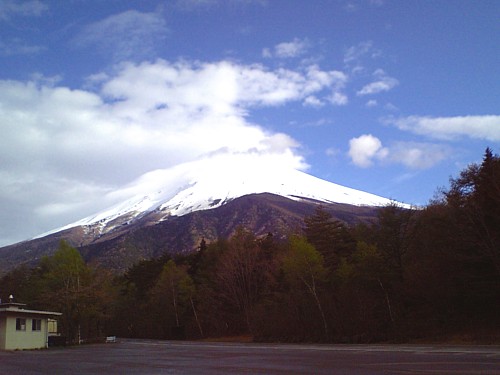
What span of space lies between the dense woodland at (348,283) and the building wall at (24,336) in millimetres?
8689

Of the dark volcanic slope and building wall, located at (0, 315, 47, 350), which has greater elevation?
the dark volcanic slope

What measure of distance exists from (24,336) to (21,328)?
28.1 inches

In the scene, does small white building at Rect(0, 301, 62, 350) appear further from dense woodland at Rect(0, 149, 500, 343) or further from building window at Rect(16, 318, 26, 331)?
dense woodland at Rect(0, 149, 500, 343)

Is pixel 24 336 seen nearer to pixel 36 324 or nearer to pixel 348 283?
pixel 36 324

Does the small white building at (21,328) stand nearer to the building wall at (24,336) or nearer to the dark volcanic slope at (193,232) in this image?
the building wall at (24,336)

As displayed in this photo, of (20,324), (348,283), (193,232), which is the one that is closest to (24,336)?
(20,324)

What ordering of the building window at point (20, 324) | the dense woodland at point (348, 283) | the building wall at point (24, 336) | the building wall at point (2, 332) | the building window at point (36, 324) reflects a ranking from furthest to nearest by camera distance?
the building window at point (36, 324) < the building window at point (20, 324) < the building wall at point (24, 336) < the building wall at point (2, 332) < the dense woodland at point (348, 283)

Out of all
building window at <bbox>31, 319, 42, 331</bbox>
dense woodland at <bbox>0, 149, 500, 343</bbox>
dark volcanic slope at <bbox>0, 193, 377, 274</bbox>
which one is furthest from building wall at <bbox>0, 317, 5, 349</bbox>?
dark volcanic slope at <bbox>0, 193, 377, 274</bbox>

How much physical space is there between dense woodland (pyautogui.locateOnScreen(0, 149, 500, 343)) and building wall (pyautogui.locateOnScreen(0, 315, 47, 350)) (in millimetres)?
8689

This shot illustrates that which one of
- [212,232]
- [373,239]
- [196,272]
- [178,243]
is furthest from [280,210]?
[373,239]

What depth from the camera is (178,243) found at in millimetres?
181750

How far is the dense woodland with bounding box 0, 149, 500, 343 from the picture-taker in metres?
32.8

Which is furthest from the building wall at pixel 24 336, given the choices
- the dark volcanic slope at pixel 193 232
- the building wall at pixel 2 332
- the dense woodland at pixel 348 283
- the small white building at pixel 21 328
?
the dark volcanic slope at pixel 193 232

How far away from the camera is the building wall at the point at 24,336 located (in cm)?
4003
